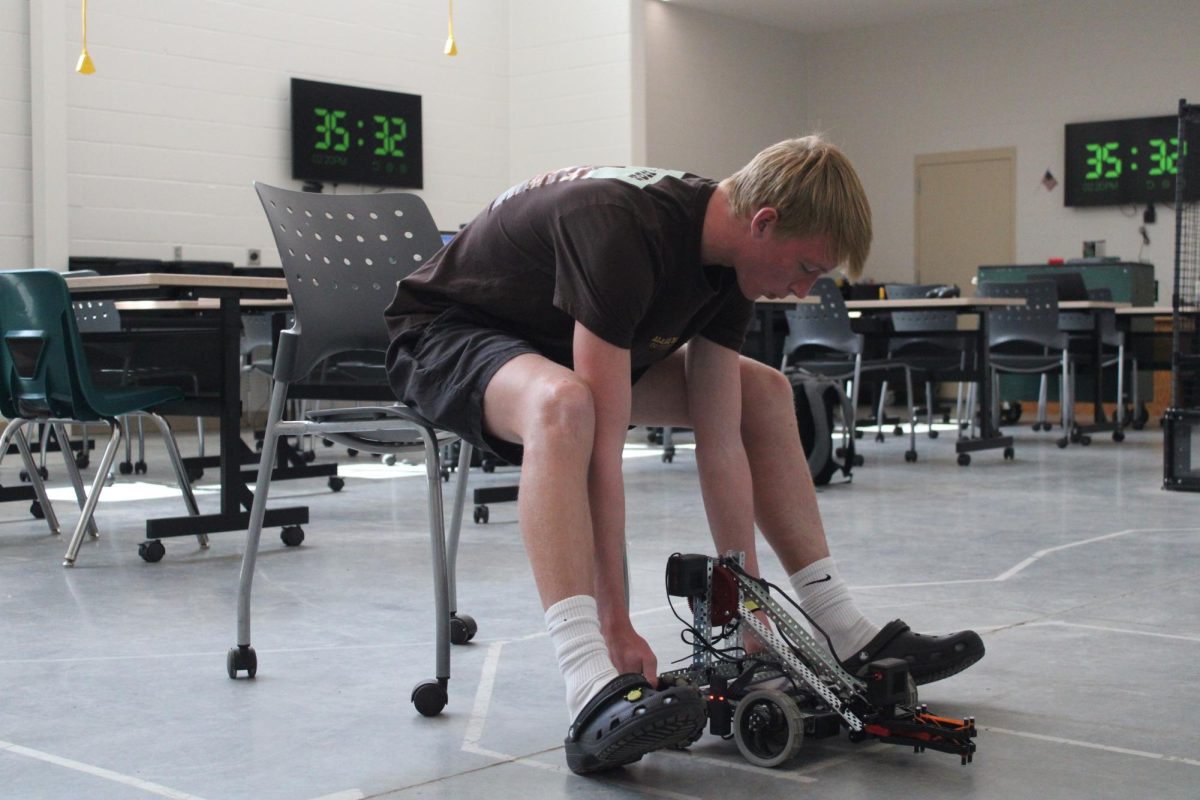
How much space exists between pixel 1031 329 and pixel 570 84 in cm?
459

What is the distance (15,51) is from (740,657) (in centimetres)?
734

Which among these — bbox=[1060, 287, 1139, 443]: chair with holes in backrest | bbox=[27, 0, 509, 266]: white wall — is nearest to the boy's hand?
bbox=[1060, 287, 1139, 443]: chair with holes in backrest

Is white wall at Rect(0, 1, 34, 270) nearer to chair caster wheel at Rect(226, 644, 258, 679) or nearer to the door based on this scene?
chair caster wheel at Rect(226, 644, 258, 679)

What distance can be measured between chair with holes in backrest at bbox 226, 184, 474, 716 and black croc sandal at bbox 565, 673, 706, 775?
431mm

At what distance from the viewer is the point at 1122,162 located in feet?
35.2

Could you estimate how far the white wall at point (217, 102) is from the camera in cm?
816

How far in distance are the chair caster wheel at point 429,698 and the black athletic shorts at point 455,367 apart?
0.33 metres

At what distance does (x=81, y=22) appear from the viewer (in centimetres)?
805

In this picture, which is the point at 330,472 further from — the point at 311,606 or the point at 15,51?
the point at 15,51

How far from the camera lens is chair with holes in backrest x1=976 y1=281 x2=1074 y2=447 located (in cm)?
711

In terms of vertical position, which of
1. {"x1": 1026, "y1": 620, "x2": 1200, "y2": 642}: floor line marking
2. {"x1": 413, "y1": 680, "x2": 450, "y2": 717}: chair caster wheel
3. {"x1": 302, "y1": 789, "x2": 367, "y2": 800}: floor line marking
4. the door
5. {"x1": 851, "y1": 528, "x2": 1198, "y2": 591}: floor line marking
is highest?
the door

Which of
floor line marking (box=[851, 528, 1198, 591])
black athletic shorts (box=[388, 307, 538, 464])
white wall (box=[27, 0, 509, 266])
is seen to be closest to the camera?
black athletic shorts (box=[388, 307, 538, 464])

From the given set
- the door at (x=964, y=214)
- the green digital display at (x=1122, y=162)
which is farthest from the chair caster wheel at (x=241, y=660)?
the door at (x=964, y=214)

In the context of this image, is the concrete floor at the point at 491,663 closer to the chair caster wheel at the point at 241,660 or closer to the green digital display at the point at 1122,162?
the chair caster wheel at the point at 241,660
